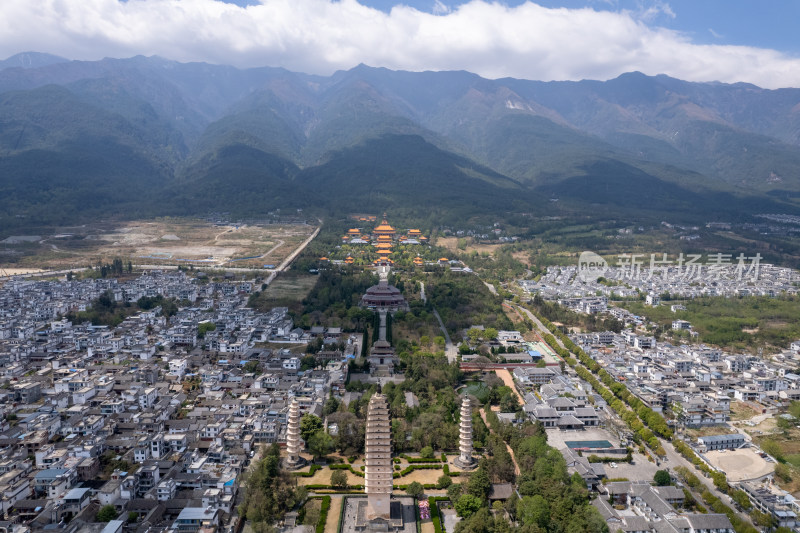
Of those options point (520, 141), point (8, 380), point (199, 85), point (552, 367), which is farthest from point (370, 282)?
point (199, 85)

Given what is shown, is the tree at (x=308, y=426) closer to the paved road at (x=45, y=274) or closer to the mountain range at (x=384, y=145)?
the paved road at (x=45, y=274)

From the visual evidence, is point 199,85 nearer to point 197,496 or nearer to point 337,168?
point 337,168

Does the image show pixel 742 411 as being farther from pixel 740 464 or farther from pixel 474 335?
pixel 474 335

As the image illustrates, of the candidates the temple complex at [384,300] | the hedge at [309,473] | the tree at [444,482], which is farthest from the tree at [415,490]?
the temple complex at [384,300]

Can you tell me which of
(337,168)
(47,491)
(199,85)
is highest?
(199,85)

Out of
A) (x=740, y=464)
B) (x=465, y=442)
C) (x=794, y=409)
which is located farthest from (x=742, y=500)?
(x=794, y=409)

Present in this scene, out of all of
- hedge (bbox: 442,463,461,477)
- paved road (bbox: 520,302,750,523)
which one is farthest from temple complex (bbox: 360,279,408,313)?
hedge (bbox: 442,463,461,477)
